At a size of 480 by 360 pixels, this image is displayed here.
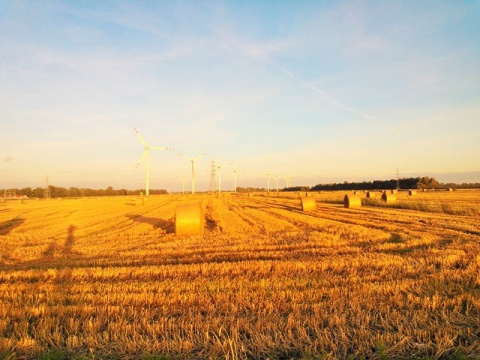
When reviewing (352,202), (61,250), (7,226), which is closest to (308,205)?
(352,202)

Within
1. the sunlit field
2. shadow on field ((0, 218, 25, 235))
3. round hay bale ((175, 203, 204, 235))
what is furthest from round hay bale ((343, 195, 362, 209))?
shadow on field ((0, 218, 25, 235))

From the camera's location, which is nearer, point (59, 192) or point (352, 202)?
point (352, 202)

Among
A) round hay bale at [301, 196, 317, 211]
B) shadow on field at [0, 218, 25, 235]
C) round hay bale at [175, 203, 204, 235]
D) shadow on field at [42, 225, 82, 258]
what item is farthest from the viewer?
round hay bale at [301, 196, 317, 211]

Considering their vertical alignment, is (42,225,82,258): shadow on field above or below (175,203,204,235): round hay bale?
below

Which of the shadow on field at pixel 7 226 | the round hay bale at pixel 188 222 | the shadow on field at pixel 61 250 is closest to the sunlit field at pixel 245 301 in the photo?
the shadow on field at pixel 61 250

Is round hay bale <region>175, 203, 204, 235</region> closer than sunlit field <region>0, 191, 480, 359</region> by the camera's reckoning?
No

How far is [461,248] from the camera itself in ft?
40.3

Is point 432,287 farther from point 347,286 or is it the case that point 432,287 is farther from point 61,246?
point 61,246

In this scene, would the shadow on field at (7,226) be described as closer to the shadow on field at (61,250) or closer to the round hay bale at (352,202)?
the shadow on field at (61,250)

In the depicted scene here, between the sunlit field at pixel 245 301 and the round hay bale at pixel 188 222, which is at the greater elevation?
the round hay bale at pixel 188 222

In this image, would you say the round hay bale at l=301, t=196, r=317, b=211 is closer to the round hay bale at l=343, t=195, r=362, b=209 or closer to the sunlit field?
the round hay bale at l=343, t=195, r=362, b=209

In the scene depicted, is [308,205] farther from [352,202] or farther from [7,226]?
[7,226]

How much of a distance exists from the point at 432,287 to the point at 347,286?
168cm

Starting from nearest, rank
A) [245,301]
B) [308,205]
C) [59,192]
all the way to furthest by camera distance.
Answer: [245,301]
[308,205]
[59,192]
